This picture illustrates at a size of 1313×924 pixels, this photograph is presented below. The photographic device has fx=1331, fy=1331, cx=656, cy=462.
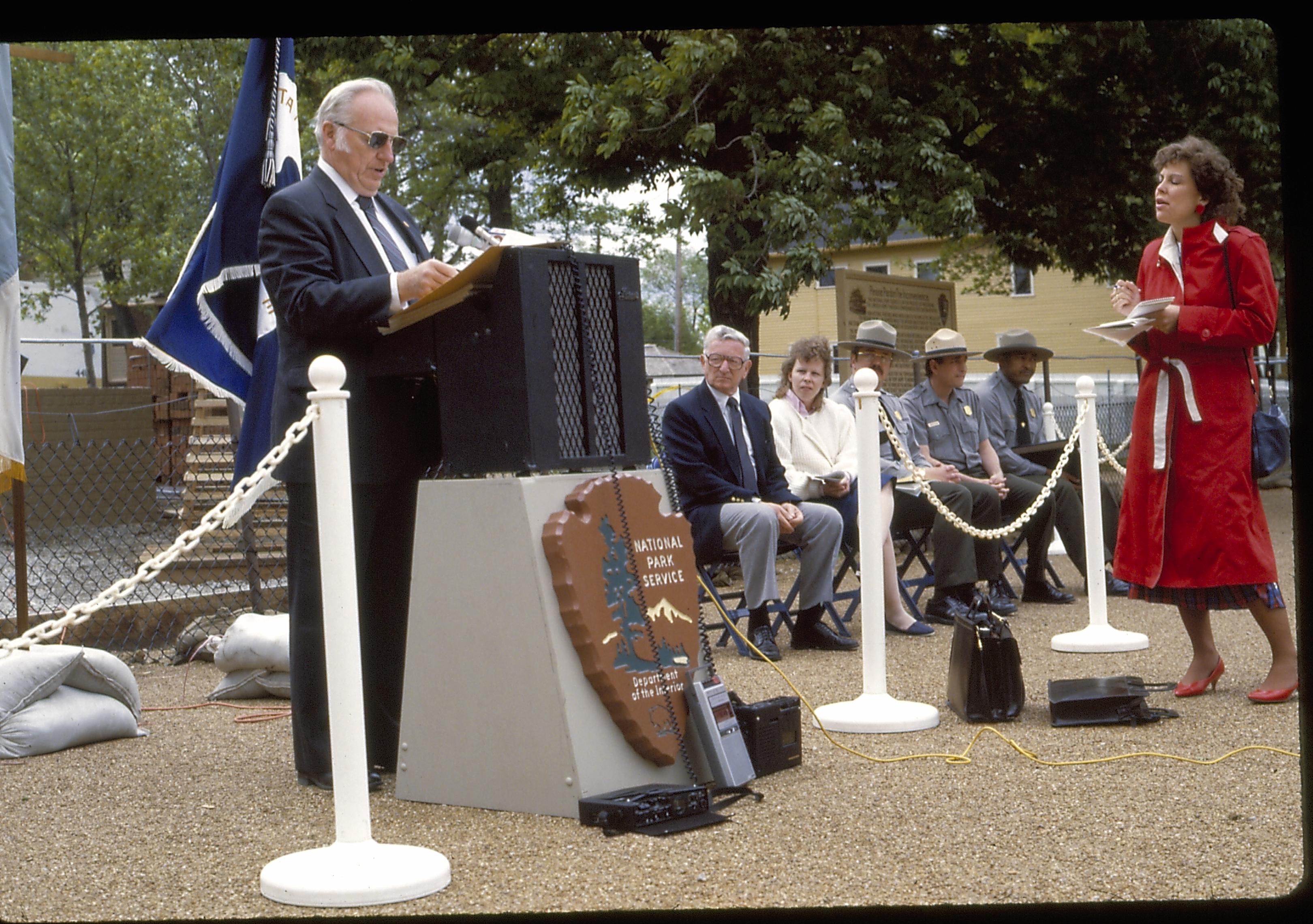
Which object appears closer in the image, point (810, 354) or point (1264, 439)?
point (1264, 439)

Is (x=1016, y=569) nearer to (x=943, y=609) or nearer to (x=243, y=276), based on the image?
(x=943, y=609)

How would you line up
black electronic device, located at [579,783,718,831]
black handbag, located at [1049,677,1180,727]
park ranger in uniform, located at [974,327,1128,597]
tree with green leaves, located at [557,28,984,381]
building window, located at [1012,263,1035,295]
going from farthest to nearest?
1. building window, located at [1012,263,1035,295]
2. tree with green leaves, located at [557,28,984,381]
3. park ranger in uniform, located at [974,327,1128,597]
4. black handbag, located at [1049,677,1180,727]
5. black electronic device, located at [579,783,718,831]

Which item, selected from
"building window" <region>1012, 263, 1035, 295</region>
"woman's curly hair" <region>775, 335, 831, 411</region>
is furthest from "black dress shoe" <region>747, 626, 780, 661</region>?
"building window" <region>1012, 263, 1035, 295</region>

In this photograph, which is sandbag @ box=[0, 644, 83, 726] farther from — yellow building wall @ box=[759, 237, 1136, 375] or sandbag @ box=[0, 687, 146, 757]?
yellow building wall @ box=[759, 237, 1136, 375]

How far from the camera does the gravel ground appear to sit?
3.01 meters

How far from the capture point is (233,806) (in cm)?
401

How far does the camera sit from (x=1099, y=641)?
6.69 m

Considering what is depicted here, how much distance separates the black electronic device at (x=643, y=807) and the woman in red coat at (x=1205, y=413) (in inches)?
90.3

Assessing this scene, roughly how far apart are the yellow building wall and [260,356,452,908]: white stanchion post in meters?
31.7

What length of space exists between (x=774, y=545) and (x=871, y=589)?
1.67m

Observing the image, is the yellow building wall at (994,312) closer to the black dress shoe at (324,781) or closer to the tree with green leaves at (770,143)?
the tree with green leaves at (770,143)

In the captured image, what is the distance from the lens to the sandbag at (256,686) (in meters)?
6.06

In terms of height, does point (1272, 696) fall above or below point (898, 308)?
below

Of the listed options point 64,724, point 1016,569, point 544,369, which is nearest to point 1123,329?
point 544,369
